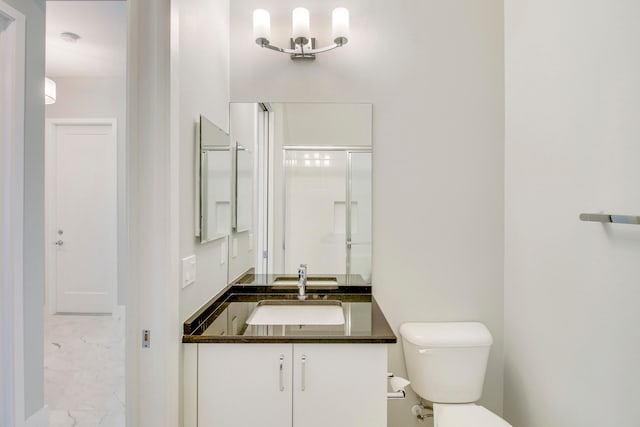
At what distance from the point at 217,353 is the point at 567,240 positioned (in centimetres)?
149

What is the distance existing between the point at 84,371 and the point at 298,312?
6.75ft

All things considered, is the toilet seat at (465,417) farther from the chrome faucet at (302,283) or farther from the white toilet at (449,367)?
the chrome faucet at (302,283)

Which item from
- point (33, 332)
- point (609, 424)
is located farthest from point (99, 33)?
point (609, 424)

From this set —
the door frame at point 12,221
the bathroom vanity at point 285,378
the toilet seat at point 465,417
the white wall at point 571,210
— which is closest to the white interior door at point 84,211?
the door frame at point 12,221

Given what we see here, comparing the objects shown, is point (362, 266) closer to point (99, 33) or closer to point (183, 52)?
point (183, 52)

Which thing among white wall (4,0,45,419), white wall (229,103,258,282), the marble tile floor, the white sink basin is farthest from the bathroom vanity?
the marble tile floor

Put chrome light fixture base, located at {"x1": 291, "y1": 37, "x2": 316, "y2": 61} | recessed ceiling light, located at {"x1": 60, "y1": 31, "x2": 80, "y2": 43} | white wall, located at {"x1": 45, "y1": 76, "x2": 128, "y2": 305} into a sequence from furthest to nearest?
white wall, located at {"x1": 45, "y1": 76, "x2": 128, "y2": 305} < recessed ceiling light, located at {"x1": 60, "y1": 31, "x2": 80, "y2": 43} < chrome light fixture base, located at {"x1": 291, "y1": 37, "x2": 316, "y2": 61}

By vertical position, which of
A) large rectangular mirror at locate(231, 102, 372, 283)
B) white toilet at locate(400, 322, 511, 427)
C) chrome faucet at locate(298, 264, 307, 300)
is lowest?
white toilet at locate(400, 322, 511, 427)

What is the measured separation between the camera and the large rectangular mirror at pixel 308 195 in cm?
187

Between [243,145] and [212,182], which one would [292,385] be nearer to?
[212,182]

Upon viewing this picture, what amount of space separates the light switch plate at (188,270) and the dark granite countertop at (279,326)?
0.49ft

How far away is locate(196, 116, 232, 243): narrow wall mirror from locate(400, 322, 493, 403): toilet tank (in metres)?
1.11

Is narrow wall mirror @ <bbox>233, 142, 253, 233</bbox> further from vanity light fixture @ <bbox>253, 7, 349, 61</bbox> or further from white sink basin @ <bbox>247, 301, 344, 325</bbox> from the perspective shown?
vanity light fixture @ <bbox>253, 7, 349, 61</bbox>

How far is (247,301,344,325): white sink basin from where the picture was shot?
5.41 feet
